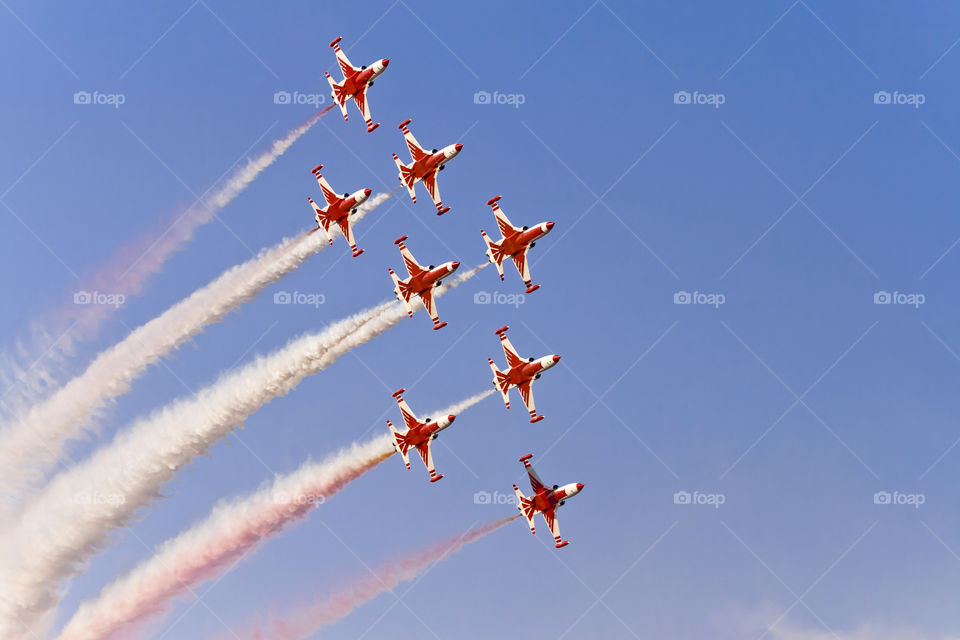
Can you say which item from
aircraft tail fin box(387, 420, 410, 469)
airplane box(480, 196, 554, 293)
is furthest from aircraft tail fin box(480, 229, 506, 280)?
aircraft tail fin box(387, 420, 410, 469)

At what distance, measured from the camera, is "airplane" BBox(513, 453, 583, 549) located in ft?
401

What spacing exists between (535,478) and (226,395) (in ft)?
82.9

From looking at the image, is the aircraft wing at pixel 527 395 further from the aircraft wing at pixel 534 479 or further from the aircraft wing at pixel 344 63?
the aircraft wing at pixel 344 63

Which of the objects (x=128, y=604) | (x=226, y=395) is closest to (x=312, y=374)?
(x=226, y=395)

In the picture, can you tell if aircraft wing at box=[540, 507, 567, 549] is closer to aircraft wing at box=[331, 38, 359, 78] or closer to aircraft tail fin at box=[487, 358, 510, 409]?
aircraft tail fin at box=[487, 358, 510, 409]

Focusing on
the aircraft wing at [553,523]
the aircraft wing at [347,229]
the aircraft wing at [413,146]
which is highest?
the aircraft wing at [413,146]

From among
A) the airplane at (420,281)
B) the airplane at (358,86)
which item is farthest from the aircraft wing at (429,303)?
the airplane at (358,86)

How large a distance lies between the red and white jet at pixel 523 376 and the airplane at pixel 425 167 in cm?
1340

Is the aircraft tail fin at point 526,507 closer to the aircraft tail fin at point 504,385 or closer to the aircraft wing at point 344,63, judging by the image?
the aircraft tail fin at point 504,385

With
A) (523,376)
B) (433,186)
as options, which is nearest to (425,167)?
(433,186)

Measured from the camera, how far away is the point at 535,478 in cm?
12250

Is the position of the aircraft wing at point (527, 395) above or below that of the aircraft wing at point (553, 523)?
above

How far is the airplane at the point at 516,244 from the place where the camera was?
123 meters

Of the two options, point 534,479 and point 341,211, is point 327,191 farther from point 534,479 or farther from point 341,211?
point 534,479
